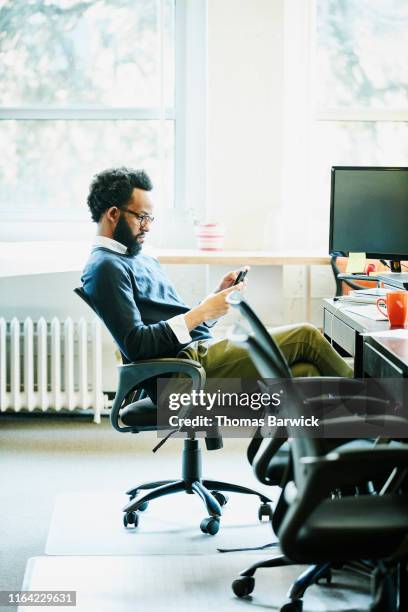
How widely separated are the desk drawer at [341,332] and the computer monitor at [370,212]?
0.33 meters

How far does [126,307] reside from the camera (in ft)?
9.11

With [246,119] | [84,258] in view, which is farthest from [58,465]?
[246,119]

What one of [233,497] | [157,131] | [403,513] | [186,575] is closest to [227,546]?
[186,575]

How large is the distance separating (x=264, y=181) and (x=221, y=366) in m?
1.70

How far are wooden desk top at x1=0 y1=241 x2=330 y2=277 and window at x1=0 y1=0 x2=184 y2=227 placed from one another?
1.31ft

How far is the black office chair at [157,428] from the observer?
2.64 metres

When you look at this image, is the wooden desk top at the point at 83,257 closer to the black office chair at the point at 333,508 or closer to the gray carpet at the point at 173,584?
the gray carpet at the point at 173,584

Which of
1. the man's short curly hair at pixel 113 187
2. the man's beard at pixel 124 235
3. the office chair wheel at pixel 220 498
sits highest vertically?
the man's short curly hair at pixel 113 187

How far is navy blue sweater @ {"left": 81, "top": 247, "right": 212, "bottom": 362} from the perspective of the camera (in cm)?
274

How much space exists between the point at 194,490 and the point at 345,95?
2.41 meters

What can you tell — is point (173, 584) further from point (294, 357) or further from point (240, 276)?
point (240, 276)

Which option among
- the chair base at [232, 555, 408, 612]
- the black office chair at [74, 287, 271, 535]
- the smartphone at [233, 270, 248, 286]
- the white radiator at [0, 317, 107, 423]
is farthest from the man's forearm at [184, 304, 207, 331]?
the white radiator at [0, 317, 107, 423]

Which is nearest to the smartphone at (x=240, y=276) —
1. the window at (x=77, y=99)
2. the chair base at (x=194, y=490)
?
the chair base at (x=194, y=490)

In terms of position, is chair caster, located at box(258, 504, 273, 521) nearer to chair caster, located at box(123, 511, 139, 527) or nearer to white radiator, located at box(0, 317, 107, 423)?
chair caster, located at box(123, 511, 139, 527)
